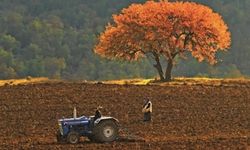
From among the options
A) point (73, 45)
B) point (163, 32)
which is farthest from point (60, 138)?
point (73, 45)

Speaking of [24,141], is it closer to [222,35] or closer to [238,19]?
[222,35]

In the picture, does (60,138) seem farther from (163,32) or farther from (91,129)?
(163,32)

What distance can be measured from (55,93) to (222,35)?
2295cm

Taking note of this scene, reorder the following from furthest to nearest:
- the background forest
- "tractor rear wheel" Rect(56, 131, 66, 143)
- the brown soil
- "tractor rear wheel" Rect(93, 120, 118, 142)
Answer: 1. the background forest
2. "tractor rear wheel" Rect(56, 131, 66, 143)
3. the brown soil
4. "tractor rear wheel" Rect(93, 120, 118, 142)

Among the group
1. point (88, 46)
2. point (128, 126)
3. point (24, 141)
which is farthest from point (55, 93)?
point (88, 46)

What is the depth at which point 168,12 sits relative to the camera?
235ft

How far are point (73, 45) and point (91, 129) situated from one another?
122643mm

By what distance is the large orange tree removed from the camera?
231 ft

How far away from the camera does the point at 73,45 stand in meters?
155

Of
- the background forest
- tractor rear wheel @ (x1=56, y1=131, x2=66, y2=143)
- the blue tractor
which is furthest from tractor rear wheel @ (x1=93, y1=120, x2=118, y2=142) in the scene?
the background forest

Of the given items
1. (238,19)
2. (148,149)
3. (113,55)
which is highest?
(238,19)

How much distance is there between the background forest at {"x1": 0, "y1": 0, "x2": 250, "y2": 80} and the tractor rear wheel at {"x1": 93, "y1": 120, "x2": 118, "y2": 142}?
→ 95.0 meters

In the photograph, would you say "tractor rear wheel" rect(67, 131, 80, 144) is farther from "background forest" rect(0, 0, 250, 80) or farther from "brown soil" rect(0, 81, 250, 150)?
"background forest" rect(0, 0, 250, 80)

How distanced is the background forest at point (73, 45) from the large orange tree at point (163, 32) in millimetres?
56659
